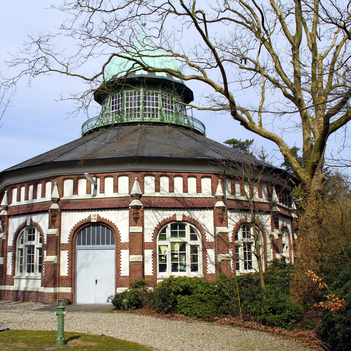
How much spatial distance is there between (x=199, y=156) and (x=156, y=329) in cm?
926

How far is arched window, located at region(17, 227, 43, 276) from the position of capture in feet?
63.2

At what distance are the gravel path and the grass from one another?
0.72m

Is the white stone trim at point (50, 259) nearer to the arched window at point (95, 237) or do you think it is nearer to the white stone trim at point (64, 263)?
the white stone trim at point (64, 263)

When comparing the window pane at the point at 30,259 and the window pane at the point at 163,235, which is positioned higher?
the window pane at the point at 163,235

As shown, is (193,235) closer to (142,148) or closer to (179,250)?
(179,250)

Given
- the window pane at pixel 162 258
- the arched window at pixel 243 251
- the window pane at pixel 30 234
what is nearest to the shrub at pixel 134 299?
the window pane at pixel 162 258

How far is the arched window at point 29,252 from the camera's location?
19.3 meters

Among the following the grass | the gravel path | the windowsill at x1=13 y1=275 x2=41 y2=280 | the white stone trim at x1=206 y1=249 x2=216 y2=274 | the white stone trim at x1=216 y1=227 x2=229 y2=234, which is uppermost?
the white stone trim at x1=216 y1=227 x2=229 y2=234

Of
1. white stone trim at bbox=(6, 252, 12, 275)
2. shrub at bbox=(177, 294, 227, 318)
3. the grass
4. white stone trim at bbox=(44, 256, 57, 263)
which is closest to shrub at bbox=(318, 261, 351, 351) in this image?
the grass

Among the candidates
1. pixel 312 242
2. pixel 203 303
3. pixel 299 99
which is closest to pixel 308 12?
pixel 299 99

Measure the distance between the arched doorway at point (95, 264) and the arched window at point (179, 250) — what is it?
7.30 ft

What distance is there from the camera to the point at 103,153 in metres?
19.0

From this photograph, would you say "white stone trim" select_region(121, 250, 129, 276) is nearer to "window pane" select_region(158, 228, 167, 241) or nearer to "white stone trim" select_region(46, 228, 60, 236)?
"window pane" select_region(158, 228, 167, 241)

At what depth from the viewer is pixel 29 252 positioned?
65.6 feet
